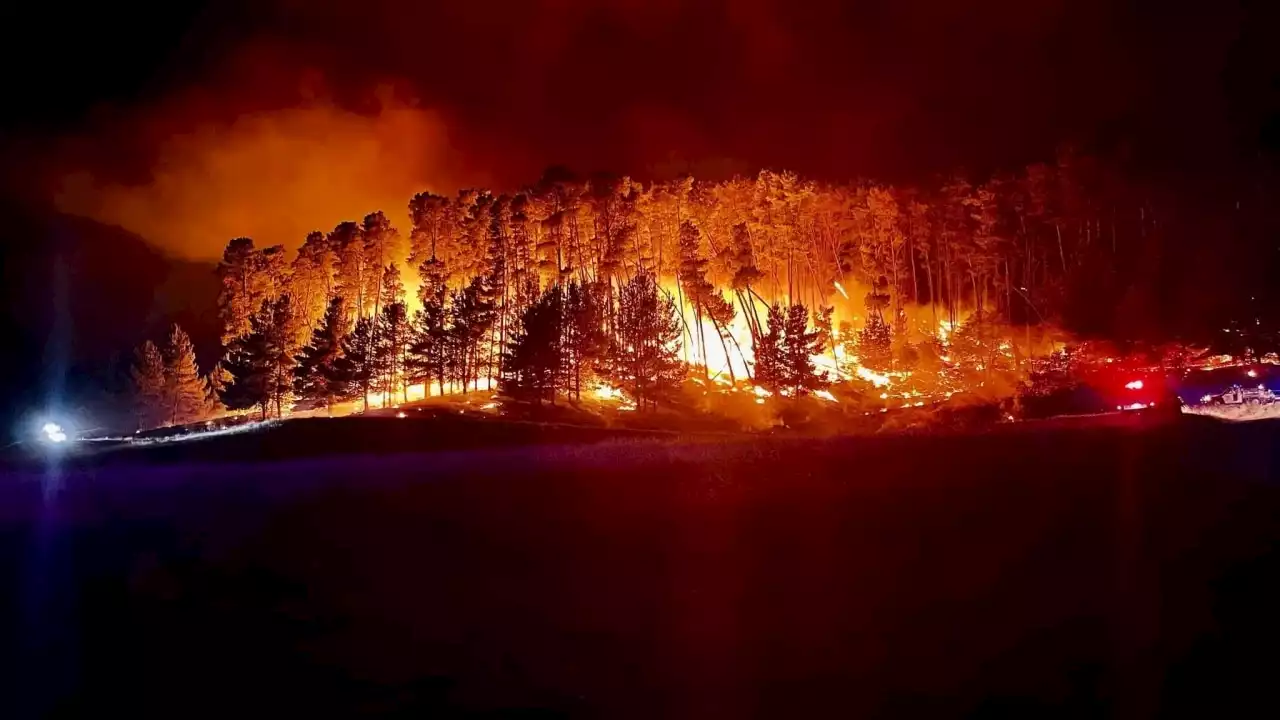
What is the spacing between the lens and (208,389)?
242 feet

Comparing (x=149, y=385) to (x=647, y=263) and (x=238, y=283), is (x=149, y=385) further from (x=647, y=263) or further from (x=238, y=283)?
(x=647, y=263)

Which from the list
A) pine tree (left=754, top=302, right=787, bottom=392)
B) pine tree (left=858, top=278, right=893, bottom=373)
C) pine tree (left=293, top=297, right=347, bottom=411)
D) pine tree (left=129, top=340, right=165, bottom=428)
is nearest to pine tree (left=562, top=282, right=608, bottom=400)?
pine tree (left=754, top=302, right=787, bottom=392)

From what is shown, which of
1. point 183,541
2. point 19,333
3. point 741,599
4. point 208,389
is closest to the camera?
point 741,599

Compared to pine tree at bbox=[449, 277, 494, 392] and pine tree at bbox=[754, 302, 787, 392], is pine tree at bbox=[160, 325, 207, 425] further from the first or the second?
pine tree at bbox=[754, 302, 787, 392]

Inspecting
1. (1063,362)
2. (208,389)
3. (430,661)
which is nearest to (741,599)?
(430,661)

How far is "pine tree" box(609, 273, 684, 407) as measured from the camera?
50.8 meters

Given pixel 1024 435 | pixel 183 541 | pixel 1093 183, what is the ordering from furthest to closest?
pixel 1093 183 < pixel 1024 435 < pixel 183 541

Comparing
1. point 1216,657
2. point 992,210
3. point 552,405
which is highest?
point 992,210

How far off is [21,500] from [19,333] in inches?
3795

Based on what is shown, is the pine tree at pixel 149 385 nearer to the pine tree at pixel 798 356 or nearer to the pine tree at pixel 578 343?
the pine tree at pixel 578 343

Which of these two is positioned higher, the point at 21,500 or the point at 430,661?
the point at 21,500

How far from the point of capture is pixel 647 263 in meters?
70.3

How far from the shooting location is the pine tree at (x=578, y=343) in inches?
2061

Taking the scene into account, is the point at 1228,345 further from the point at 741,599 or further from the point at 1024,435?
the point at 741,599
